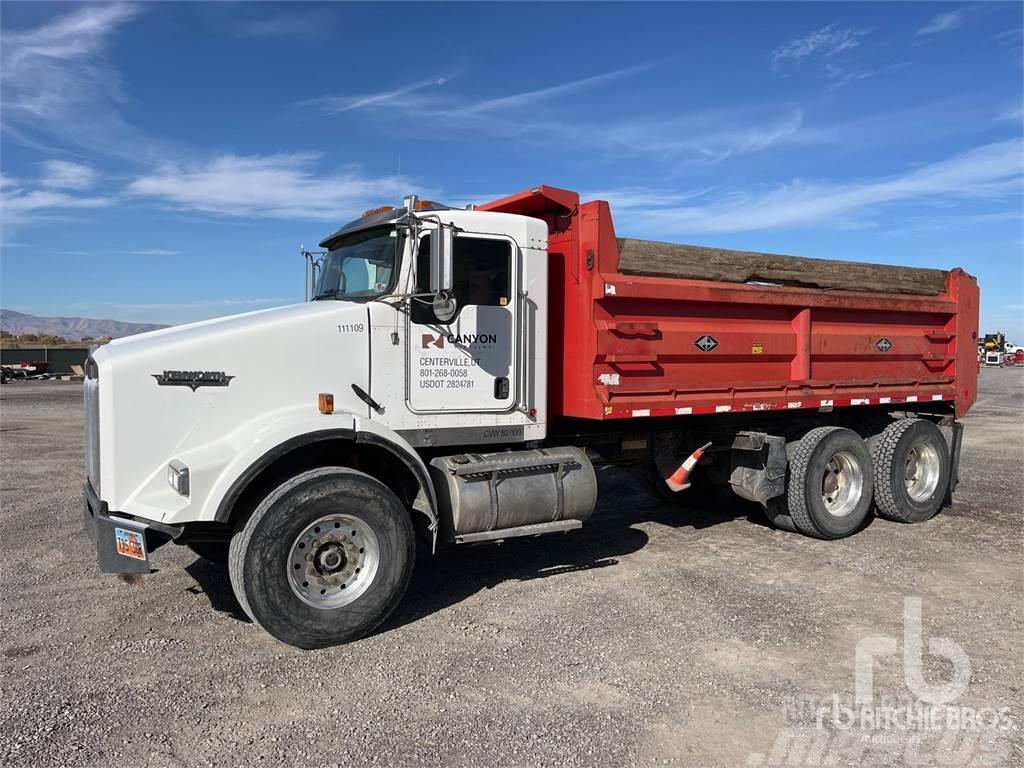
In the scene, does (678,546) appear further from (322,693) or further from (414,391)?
(322,693)

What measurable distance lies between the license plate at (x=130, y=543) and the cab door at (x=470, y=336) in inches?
74.2

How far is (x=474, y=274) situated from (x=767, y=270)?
2.97 metres

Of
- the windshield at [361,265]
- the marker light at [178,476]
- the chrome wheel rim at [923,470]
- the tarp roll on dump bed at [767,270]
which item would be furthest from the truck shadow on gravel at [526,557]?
the tarp roll on dump bed at [767,270]

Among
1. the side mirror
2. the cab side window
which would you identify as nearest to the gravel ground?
the cab side window

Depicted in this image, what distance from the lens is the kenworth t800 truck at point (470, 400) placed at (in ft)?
14.8

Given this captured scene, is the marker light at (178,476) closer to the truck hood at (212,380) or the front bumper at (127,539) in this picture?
the truck hood at (212,380)

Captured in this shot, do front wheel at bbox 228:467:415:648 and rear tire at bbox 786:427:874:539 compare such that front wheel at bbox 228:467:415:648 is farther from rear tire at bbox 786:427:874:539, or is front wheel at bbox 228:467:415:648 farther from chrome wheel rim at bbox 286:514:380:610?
rear tire at bbox 786:427:874:539

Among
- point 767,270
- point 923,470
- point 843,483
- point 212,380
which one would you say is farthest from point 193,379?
point 923,470

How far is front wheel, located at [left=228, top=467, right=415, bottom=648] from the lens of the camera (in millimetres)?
4441

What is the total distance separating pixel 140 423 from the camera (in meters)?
4.50

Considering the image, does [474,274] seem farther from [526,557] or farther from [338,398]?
[526,557]

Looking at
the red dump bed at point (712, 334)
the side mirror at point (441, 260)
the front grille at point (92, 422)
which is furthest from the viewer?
the red dump bed at point (712, 334)

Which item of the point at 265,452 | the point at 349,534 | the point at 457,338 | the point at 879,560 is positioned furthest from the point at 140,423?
the point at 879,560

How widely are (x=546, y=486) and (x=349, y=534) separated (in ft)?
5.00
